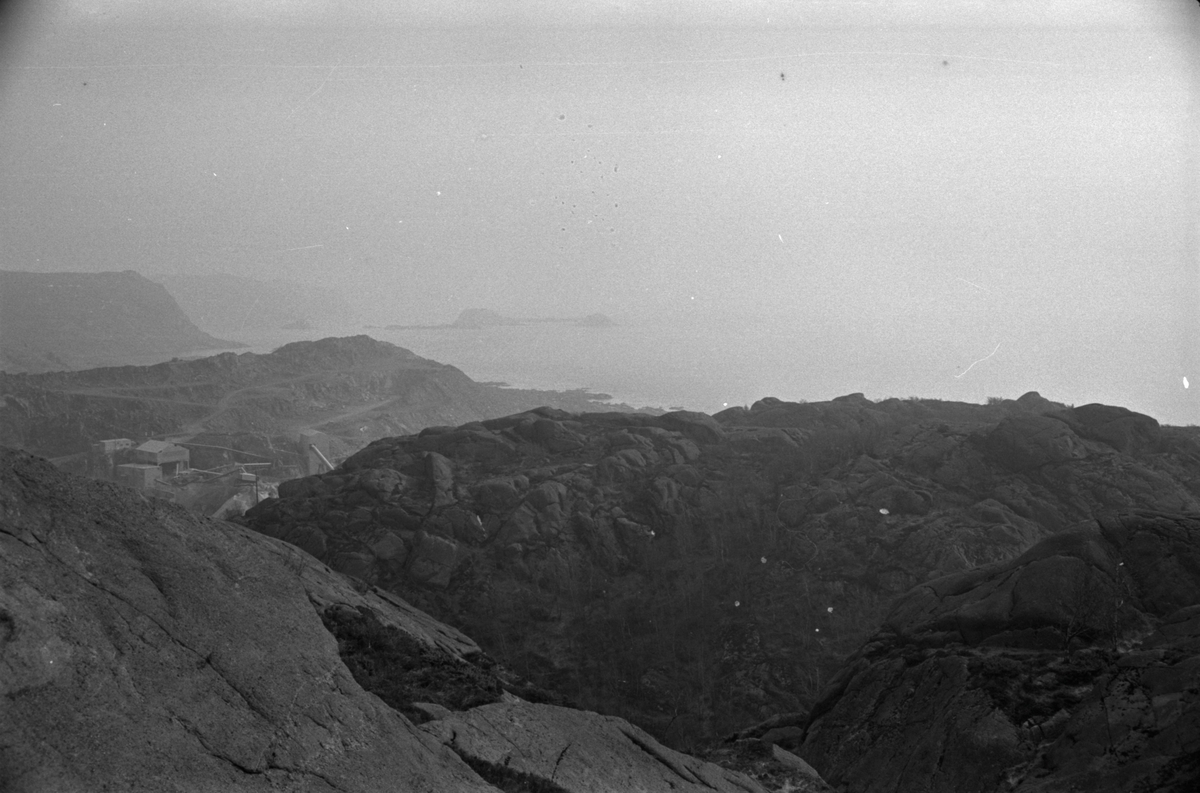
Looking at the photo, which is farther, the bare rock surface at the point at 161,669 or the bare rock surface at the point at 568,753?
the bare rock surface at the point at 568,753

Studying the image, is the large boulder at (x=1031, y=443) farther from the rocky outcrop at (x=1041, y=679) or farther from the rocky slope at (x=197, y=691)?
the rocky slope at (x=197, y=691)

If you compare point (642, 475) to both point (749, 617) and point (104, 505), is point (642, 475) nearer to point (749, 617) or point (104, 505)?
point (749, 617)

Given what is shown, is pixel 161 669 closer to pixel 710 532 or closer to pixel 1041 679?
pixel 1041 679

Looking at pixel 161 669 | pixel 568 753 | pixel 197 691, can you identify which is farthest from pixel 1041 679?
pixel 161 669

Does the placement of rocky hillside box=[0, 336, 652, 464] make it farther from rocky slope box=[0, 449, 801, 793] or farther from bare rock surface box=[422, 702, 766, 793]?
rocky slope box=[0, 449, 801, 793]

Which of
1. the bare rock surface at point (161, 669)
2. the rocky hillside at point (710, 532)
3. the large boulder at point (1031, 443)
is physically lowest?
the rocky hillside at point (710, 532)

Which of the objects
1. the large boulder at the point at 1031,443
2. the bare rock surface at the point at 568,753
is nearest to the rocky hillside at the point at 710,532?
the large boulder at the point at 1031,443

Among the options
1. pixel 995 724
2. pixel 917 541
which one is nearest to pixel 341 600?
pixel 995 724
